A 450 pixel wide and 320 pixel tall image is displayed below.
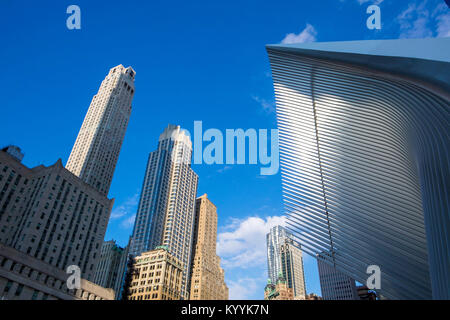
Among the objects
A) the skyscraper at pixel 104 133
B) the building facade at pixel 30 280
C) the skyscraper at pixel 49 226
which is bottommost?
the building facade at pixel 30 280

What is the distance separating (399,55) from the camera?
16.8m

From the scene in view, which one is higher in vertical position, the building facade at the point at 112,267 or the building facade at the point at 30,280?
the building facade at the point at 112,267

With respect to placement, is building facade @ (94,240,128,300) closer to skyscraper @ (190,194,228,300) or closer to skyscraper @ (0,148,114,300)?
skyscraper @ (190,194,228,300)

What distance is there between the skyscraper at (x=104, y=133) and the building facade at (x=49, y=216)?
91.8 feet

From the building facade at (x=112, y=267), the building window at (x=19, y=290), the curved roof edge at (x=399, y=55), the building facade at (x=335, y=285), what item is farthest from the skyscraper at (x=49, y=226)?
the building facade at (x=335, y=285)

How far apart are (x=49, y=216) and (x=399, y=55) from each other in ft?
229

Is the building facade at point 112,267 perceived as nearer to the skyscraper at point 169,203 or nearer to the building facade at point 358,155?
the skyscraper at point 169,203

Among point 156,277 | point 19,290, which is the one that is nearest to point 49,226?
point 19,290

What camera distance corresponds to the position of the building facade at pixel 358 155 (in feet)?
63.4

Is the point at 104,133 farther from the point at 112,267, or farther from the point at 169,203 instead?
the point at 112,267

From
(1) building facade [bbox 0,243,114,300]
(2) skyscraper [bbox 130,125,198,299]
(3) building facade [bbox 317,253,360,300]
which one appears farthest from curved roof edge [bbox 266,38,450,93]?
(3) building facade [bbox 317,253,360,300]

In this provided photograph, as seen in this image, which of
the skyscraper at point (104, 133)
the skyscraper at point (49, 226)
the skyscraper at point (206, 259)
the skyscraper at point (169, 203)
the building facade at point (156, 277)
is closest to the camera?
the skyscraper at point (49, 226)

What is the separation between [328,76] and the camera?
78.0 feet
